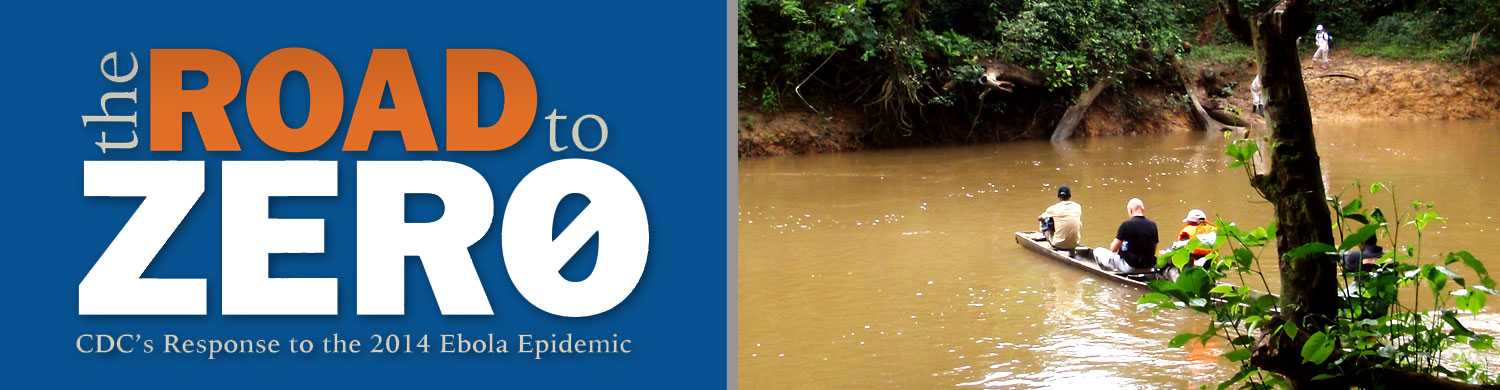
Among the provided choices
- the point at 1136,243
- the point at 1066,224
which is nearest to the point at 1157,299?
Result: the point at 1136,243

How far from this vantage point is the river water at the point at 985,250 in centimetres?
888

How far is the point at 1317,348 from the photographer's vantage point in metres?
4.87

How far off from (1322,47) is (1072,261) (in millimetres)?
19030

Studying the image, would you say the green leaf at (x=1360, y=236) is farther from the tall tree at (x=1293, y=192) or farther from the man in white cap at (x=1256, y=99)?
the man in white cap at (x=1256, y=99)

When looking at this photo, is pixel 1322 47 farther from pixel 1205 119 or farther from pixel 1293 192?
pixel 1293 192

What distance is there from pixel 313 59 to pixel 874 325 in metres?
6.48

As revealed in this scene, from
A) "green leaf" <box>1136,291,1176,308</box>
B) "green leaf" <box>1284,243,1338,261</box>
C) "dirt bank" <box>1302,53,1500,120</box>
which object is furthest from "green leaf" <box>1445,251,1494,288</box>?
"dirt bank" <box>1302,53,1500,120</box>

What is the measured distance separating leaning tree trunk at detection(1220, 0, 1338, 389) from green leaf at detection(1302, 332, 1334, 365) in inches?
9.5

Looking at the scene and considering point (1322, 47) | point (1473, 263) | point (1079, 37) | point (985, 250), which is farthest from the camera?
point (1322, 47)

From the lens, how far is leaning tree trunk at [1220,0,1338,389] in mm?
5125

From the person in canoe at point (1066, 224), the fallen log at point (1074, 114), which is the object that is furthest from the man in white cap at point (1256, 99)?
the person in canoe at point (1066, 224)

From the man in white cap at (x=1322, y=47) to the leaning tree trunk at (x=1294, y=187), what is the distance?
83.2 ft

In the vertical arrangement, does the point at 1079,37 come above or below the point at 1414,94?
above

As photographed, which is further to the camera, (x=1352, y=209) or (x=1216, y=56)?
(x=1216, y=56)
